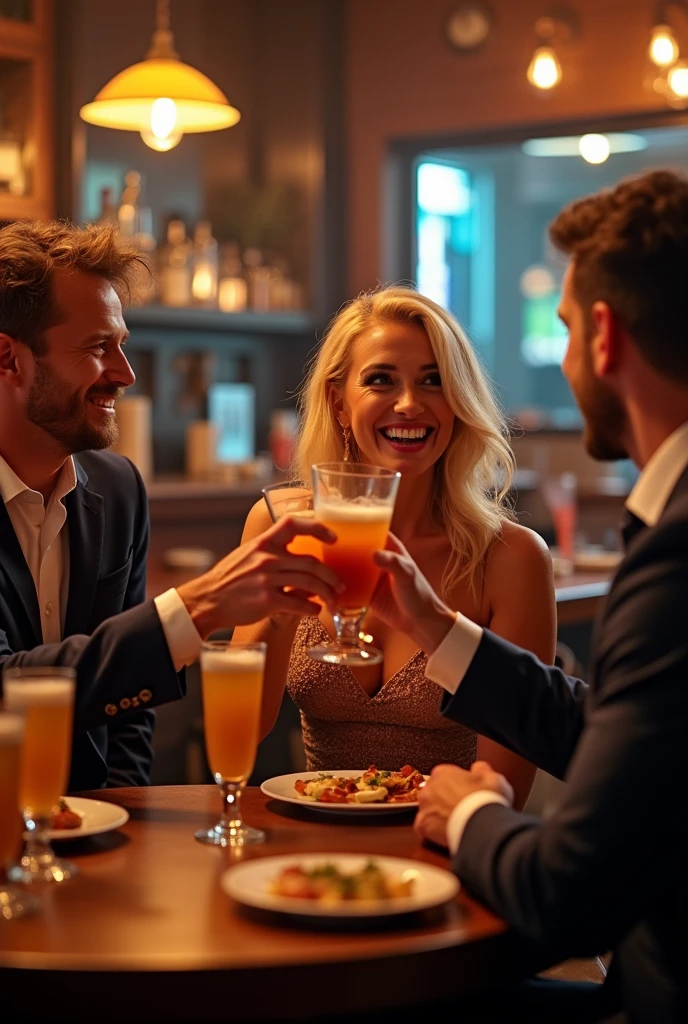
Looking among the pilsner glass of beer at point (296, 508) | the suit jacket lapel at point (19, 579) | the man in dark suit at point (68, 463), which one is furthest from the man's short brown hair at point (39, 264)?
the pilsner glass of beer at point (296, 508)

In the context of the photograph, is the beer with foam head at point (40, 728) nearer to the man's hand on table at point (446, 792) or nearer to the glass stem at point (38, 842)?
the glass stem at point (38, 842)

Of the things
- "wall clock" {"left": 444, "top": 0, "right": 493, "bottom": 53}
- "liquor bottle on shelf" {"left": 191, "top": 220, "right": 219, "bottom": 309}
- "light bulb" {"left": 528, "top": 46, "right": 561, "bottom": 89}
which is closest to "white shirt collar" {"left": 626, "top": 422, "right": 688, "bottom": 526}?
"liquor bottle on shelf" {"left": 191, "top": 220, "right": 219, "bottom": 309}

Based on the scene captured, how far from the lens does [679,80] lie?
18.4ft

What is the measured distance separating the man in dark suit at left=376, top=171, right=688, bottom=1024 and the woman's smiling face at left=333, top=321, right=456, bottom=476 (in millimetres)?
644

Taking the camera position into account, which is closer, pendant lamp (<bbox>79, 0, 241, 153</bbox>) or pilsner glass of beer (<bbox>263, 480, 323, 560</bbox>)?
pilsner glass of beer (<bbox>263, 480, 323, 560</bbox>)

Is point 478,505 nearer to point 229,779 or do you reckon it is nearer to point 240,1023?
point 229,779

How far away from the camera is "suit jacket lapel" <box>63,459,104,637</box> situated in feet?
8.14

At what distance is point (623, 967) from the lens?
1510 mm

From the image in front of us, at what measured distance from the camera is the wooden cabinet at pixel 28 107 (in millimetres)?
5176

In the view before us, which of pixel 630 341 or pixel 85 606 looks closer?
pixel 630 341

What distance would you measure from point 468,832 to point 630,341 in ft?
1.88

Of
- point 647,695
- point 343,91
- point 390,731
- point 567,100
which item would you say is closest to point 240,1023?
point 647,695

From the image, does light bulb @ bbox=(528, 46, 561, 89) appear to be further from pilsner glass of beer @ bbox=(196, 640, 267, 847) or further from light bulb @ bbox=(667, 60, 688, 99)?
pilsner glass of beer @ bbox=(196, 640, 267, 847)

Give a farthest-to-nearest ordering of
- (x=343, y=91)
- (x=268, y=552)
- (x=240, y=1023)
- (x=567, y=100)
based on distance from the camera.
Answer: (x=343, y=91), (x=567, y=100), (x=268, y=552), (x=240, y=1023)
